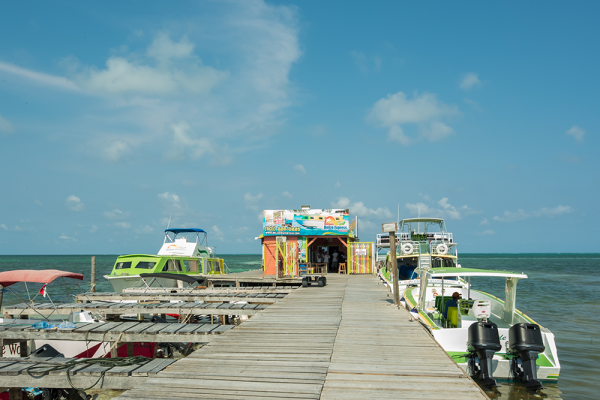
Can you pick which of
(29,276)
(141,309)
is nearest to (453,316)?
(141,309)

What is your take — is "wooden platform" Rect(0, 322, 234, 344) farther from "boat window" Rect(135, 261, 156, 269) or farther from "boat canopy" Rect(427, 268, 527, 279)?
"boat window" Rect(135, 261, 156, 269)

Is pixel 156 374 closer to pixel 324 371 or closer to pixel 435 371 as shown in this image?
pixel 324 371

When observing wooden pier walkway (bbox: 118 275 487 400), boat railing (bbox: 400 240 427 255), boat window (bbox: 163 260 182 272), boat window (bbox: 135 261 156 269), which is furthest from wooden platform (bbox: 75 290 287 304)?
boat railing (bbox: 400 240 427 255)

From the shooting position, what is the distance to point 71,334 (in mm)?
9586

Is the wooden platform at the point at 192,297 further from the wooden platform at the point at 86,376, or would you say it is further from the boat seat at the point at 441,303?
the wooden platform at the point at 86,376

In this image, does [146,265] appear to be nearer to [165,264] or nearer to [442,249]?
[165,264]

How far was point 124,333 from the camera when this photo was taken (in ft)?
31.2

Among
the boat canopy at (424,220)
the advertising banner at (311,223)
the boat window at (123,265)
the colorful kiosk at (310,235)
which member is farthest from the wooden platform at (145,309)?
the boat canopy at (424,220)

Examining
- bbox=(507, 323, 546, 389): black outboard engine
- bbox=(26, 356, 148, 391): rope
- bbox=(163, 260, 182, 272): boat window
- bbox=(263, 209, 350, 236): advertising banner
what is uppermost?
bbox=(263, 209, 350, 236): advertising banner

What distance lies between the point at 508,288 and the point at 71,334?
1118cm

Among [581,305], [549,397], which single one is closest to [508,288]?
[549,397]

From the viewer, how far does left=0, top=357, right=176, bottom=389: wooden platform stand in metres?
6.34

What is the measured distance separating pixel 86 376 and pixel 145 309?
7403 millimetres

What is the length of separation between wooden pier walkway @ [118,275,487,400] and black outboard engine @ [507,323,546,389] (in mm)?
1969
